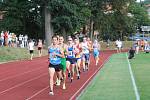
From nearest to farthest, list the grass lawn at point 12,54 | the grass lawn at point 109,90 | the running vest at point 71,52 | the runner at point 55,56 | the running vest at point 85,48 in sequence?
the grass lawn at point 109,90, the runner at point 55,56, the running vest at point 71,52, the running vest at point 85,48, the grass lawn at point 12,54

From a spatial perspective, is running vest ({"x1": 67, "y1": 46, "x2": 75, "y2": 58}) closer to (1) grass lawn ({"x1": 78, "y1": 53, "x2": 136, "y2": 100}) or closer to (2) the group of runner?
(2) the group of runner

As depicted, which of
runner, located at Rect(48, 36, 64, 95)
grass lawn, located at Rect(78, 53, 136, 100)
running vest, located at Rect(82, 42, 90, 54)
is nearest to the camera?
grass lawn, located at Rect(78, 53, 136, 100)

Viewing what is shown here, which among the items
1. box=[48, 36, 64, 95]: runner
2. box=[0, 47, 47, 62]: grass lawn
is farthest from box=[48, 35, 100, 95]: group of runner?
box=[0, 47, 47, 62]: grass lawn

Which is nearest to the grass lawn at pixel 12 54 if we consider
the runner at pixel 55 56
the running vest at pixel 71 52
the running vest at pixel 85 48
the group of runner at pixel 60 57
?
the running vest at pixel 85 48

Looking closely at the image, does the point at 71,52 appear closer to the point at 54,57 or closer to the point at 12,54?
the point at 54,57

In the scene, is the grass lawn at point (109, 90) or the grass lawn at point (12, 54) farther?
the grass lawn at point (12, 54)

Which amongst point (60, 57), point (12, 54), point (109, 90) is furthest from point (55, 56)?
point (12, 54)

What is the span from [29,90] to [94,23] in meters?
65.8

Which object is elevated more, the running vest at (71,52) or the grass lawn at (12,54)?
the running vest at (71,52)

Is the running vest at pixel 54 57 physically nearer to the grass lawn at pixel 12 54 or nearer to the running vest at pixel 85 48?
the running vest at pixel 85 48

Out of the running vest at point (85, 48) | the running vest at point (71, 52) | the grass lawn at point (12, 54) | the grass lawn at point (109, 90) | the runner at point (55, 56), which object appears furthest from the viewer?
the grass lawn at point (12, 54)

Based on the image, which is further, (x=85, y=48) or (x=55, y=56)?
(x=85, y=48)

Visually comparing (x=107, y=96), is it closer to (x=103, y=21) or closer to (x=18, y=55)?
(x=18, y=55)

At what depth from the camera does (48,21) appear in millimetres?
59219
